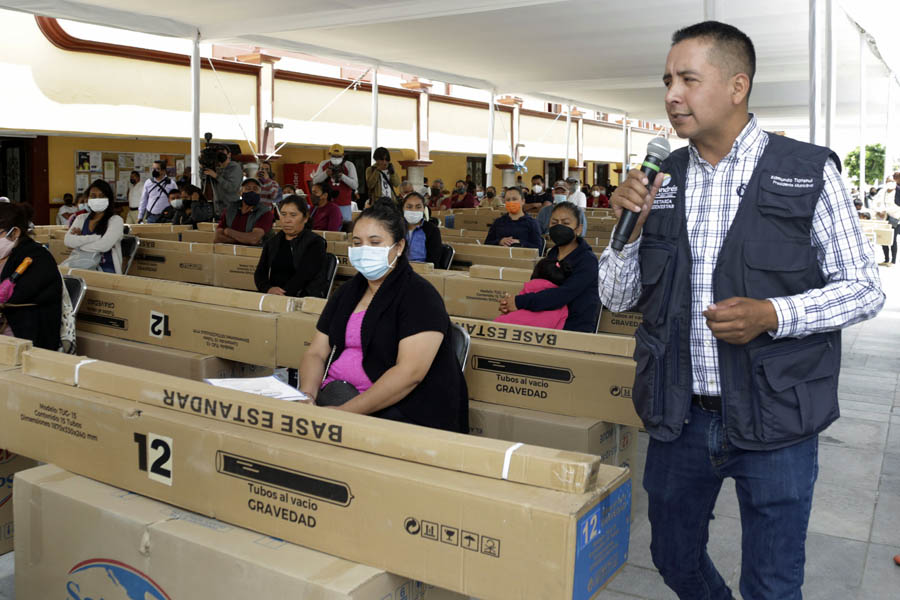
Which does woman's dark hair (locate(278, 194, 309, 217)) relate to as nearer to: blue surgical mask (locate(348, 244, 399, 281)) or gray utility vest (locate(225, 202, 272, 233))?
gray utility vest (locate(225, 202, 272, 233))

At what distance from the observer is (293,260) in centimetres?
598

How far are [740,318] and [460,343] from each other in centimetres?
164

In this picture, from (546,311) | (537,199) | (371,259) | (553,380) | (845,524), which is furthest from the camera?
(537,199)

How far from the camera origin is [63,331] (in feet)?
15.2

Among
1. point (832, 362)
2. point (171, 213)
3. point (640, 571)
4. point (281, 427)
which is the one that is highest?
point (171, 213)

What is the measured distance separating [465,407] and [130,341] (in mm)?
2583

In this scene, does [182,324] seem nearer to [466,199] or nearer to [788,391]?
[788,391]

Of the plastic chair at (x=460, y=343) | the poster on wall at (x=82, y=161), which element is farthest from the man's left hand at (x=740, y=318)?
the poster on wall at (x=82, y=161)

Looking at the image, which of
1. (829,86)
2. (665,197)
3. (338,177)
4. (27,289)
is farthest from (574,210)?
(338,177)

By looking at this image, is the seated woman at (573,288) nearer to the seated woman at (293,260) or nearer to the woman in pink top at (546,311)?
the woman in pink top at (546,311)

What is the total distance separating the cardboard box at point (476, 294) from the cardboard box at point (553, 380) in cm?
172

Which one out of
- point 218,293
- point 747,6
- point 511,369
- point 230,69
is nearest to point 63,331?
point 218,293

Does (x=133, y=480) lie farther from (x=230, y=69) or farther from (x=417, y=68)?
(x=230, y=69)

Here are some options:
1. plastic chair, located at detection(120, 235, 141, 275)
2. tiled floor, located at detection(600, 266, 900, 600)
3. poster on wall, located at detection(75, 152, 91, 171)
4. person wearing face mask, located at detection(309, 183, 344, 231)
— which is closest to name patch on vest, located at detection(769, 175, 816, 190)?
tiled floor, located at detection(600, 266, 900, 600)
